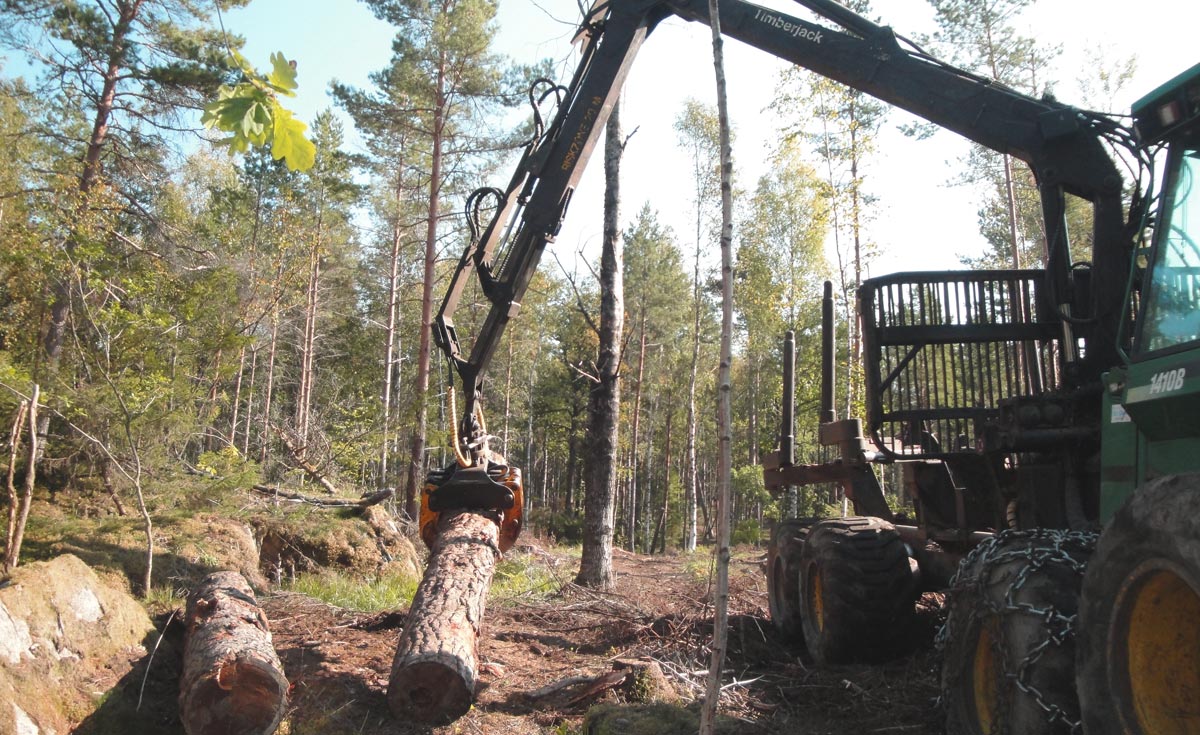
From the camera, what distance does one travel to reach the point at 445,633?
→ 16.3 feet

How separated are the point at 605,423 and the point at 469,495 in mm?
3380

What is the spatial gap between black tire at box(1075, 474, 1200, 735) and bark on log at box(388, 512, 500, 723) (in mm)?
3218

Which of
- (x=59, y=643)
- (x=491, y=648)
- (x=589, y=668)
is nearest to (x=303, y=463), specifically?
(x=491, y=648)

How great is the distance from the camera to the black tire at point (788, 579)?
7070 millimetres

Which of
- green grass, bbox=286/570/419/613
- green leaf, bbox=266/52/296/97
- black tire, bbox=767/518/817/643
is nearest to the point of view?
green leaf, bbox=266/52/296/97

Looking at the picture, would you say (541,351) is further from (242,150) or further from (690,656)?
(242,150)

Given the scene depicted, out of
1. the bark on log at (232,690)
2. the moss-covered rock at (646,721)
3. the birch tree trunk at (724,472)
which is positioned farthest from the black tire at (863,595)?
the bark on log at (232,690)

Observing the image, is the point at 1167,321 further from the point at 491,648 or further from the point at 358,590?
the point at 358,590

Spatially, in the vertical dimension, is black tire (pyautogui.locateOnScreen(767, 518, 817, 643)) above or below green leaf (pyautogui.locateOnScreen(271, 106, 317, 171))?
below

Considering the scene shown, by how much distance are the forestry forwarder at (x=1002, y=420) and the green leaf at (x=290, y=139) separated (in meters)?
2.92

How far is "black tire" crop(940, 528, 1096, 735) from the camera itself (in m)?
3.15

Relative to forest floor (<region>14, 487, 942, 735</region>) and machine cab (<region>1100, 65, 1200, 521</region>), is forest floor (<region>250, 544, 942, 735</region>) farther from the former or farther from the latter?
machine cab (<region>1100, 65, 1200, 521</region>)

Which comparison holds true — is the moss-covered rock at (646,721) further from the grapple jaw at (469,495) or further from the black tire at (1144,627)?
the grapple jaw at (469,495)

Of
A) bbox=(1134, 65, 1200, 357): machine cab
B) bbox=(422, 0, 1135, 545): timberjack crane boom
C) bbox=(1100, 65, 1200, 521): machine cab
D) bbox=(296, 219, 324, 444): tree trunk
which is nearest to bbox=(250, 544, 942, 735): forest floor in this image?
bbox=(422, 0, 1135, 545): timberjack crane boom
